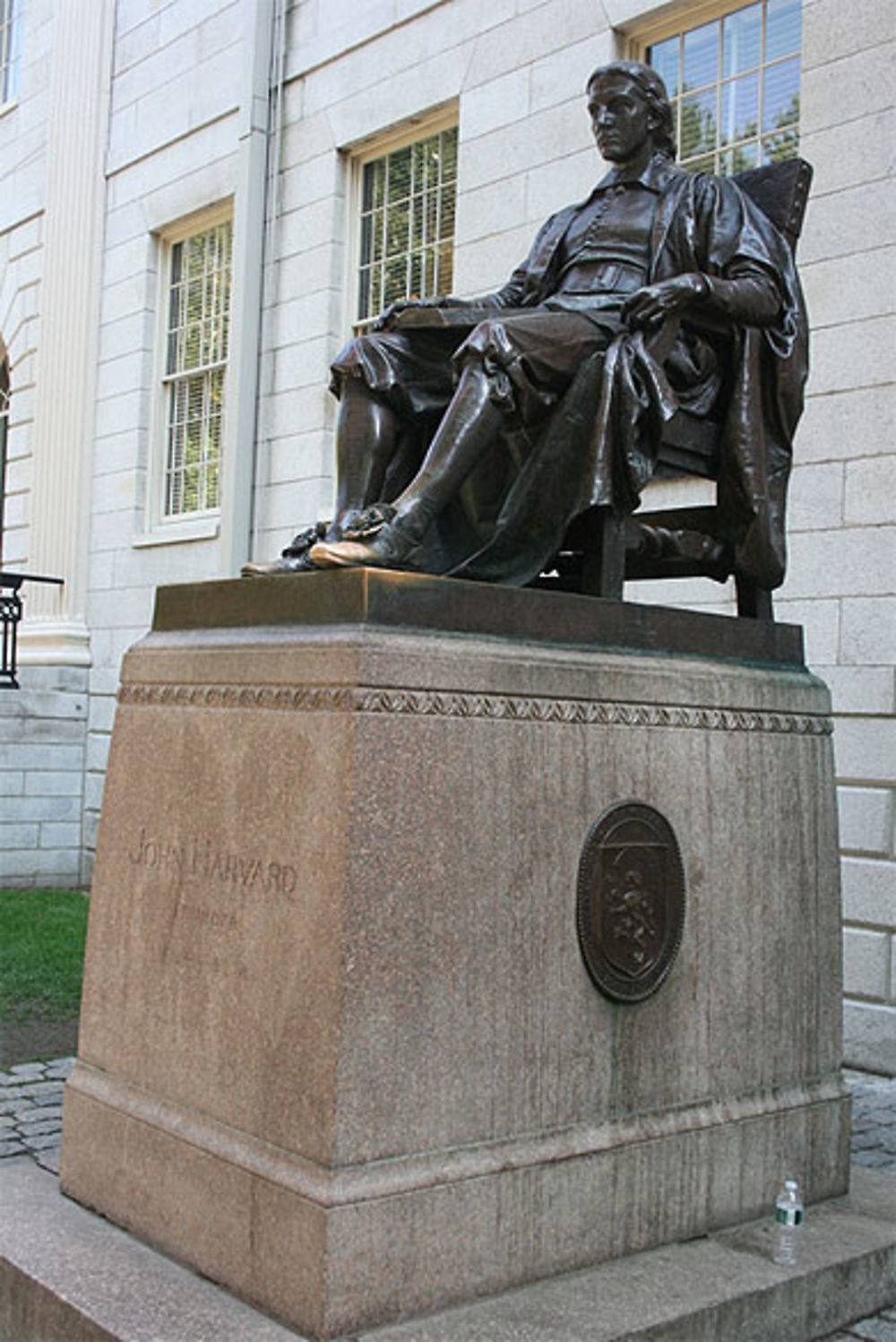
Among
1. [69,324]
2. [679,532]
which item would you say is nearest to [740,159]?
[679,532]

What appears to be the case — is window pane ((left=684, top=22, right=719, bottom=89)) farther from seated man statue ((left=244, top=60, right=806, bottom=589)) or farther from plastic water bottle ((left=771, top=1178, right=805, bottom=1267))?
plastic water bottle ((left=771, top=1178, right=805, bottom=1267))

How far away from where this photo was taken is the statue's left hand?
163 inches

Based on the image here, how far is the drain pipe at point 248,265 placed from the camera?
11562mm

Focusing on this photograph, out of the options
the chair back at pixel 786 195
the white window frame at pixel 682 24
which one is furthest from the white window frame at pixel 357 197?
the chair back at pixel 786 195

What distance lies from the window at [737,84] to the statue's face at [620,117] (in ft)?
11.7

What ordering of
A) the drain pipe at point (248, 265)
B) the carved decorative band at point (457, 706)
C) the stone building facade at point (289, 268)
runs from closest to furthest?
1. the carved decorative band at point (457, 706)
2. the stone building facade at point (289, 268)
3. the drain pipe at point (248, 265)

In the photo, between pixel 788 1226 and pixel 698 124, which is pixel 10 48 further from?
pixel 788 1226

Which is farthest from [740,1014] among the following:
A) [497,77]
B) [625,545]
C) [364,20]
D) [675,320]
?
[364,20]

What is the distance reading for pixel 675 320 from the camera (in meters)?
4.24

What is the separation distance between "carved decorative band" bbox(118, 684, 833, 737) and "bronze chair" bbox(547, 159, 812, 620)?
40 cm

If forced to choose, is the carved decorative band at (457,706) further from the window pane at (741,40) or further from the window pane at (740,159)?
the window pane at (741,40)

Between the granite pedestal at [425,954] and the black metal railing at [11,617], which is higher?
the black metal railing at [11,617]

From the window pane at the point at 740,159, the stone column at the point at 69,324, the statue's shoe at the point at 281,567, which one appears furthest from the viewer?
the stone column at the point at 69,324

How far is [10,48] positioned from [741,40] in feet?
33.9
